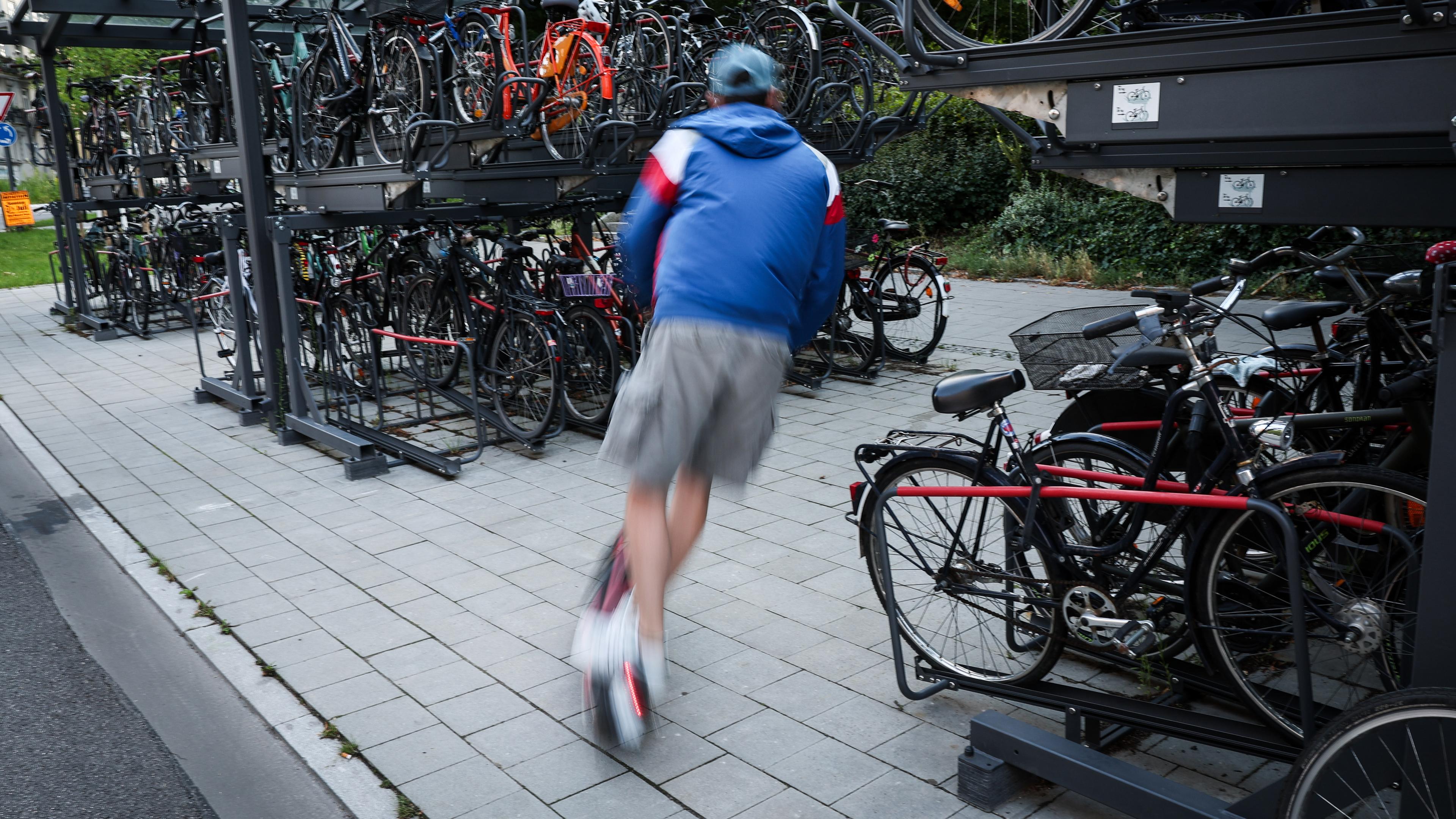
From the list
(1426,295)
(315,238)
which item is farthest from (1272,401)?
(315,238)

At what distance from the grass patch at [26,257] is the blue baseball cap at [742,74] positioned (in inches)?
608

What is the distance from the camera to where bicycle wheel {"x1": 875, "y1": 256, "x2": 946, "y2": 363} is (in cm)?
854

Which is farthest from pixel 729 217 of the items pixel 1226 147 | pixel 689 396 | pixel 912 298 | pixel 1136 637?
pixel 912 298

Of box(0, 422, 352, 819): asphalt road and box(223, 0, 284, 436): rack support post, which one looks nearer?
box(0, 422, 352, 819): asphalt road

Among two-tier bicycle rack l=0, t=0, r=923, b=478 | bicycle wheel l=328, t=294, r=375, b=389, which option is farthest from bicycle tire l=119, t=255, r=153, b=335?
bicycle wheel l=328, t=294, r=375, b=389

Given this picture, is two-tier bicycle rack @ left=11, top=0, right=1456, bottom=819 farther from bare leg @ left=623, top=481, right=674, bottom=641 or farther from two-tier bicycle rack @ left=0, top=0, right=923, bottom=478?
two-tier bicycle rack @ left=0, top=0, right=923, bottom=478

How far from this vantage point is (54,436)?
7844 mm

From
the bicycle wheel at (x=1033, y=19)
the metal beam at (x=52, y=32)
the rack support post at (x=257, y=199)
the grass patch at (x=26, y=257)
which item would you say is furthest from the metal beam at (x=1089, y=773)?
the grass patch at (x=26, y=257)

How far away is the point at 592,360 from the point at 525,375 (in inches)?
17.6

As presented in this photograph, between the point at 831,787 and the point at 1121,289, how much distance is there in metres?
10.8

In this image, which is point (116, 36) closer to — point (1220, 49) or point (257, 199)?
point (257, 199)

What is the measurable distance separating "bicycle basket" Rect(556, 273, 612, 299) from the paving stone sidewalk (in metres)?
0.97

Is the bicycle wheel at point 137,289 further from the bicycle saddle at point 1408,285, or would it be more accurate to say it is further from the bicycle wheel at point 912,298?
the bicycle saddle at point 1408,285

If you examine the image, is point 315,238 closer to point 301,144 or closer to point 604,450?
point 301,144
